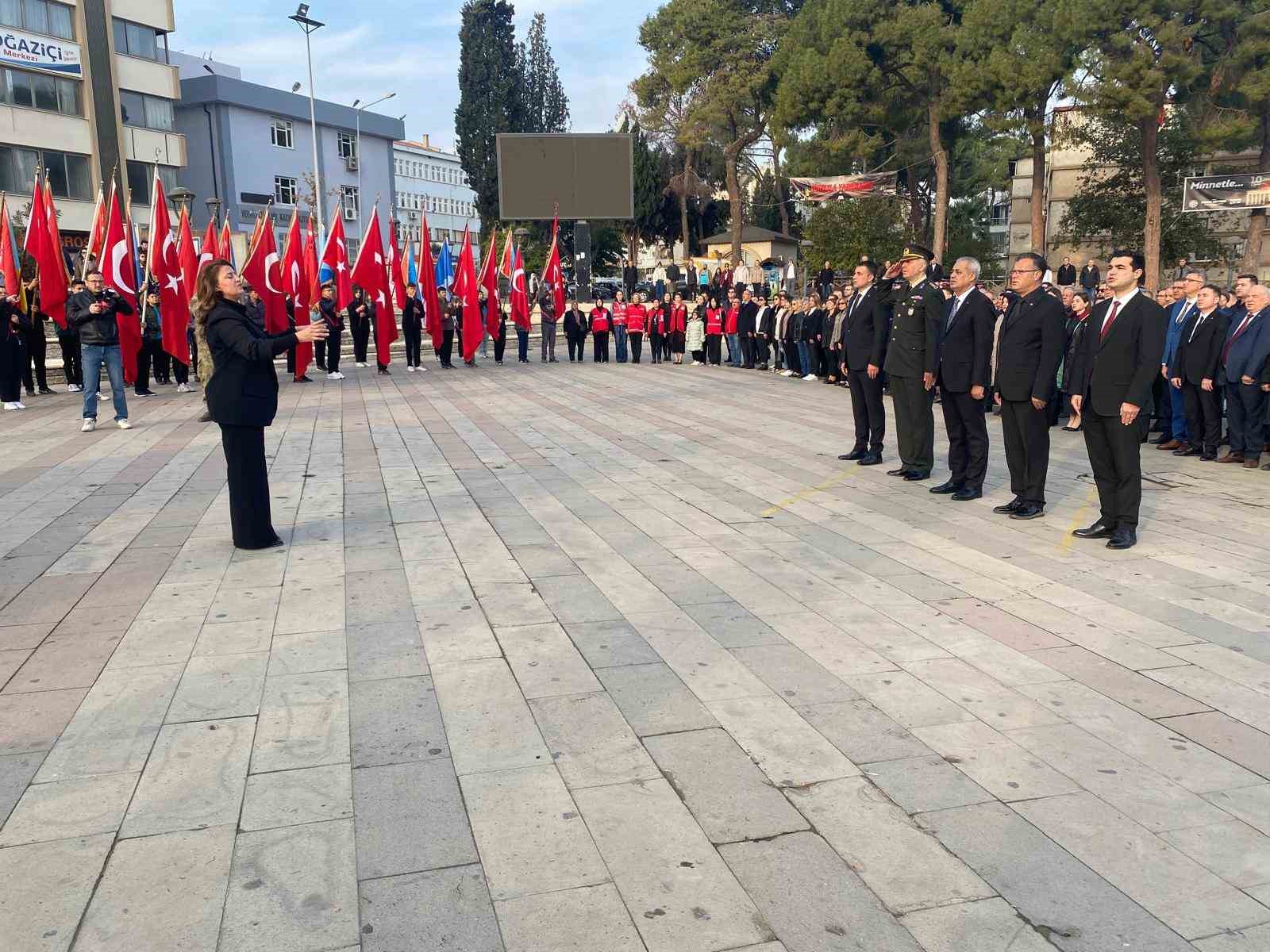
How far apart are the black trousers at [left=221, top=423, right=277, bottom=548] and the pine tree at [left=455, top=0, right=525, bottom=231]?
53782mm

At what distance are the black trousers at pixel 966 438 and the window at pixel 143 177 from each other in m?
47.2

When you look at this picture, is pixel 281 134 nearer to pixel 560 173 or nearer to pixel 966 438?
pixel 560 173

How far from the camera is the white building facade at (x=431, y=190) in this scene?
93000 millimetres

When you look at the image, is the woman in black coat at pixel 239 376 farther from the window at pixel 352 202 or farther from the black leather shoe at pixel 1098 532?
the window at pixel 352 202

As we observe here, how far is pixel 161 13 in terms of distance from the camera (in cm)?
4656

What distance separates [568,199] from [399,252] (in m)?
13.3

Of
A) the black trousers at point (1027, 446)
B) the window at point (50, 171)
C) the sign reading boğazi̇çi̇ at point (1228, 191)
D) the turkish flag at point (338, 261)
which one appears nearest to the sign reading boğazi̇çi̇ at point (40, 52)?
the window at point (50, 171)

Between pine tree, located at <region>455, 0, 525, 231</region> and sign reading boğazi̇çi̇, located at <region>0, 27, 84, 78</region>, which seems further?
pine tree, located at <region>455, 0, 525, 231</region>

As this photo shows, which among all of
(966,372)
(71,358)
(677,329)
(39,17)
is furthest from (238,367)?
(39,17)

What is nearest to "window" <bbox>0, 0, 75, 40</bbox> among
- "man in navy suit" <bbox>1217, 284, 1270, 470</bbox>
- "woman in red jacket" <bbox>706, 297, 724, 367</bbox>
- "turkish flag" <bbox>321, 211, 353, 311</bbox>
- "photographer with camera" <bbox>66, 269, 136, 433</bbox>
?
"turkish flag" <bbox>321, 211, 353, 311</bbox>

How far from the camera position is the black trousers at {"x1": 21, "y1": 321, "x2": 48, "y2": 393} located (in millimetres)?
17172

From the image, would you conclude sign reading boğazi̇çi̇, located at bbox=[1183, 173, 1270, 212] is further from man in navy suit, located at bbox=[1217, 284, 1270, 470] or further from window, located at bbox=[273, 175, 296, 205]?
window, located at bbox=[273, 175, 296, 205]

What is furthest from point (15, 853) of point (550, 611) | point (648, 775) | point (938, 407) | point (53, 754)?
point (938, 407)

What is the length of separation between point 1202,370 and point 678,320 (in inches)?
628
